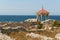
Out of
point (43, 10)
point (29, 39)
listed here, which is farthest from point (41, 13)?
point (29, 39)

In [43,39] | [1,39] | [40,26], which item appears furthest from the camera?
[40,26]

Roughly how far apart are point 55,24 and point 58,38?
15.7 m

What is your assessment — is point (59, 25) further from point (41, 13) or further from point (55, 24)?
point (41, 13)

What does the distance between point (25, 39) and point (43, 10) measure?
18454mm

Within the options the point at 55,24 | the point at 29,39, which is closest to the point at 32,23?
the point at 55,24

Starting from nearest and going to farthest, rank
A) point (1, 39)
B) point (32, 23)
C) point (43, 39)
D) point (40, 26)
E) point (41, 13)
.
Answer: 1. point (1, 39)
2. point (43, 39)
3. point (40, 26)
4. point (41, 13)
5. point (32, 23)

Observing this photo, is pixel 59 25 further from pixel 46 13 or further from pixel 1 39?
pixel 1 39

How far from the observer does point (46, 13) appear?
3422 cm

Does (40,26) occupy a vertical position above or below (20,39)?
below

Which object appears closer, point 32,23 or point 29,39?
point 29,39

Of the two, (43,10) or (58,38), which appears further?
(43,10)

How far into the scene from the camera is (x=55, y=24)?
31.8 m

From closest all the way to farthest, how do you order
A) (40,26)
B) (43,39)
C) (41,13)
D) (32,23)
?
(43,39) → (40,26) → (41,13) → (32,23)

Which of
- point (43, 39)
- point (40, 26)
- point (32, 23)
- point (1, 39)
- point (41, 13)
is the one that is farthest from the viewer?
point (32, 23)
